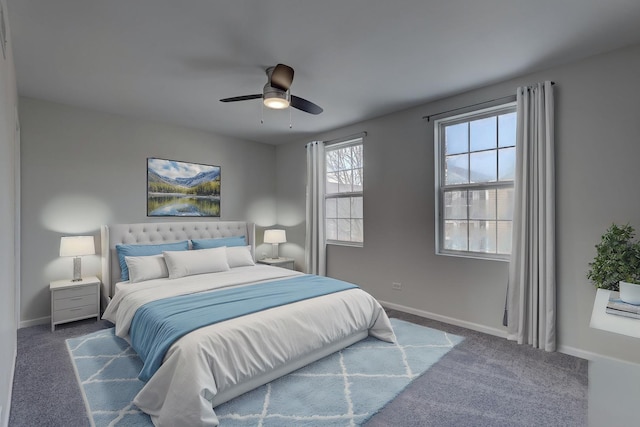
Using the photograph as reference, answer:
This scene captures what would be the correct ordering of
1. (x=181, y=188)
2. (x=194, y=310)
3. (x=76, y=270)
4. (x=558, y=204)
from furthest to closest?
(x=181, y=188) → (x=76, y=270) → (x=558, y=204) → (x=194, y=310)

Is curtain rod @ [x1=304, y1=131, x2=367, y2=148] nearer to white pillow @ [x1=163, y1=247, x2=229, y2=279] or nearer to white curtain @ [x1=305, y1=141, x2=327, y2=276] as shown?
white curtain @ [x1=305, y1=141, x2=327, y2=276]

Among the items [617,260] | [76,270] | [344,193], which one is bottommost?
[76,270]

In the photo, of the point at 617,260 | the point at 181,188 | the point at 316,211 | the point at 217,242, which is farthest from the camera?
the point at 316,211

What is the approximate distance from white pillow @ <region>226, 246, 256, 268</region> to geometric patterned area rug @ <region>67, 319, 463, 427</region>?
151 centimetres

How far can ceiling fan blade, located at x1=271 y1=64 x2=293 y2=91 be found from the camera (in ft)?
8.58

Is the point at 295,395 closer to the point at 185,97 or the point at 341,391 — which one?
the point at 341,391

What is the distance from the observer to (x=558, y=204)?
2859 millimetres

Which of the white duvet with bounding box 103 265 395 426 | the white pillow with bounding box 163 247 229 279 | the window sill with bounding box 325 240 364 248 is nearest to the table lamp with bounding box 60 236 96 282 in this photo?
the white duvet with bounding box 103 265 395 426

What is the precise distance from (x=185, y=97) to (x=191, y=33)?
53.1 inches

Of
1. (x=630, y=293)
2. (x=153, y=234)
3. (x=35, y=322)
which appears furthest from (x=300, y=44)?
(x=35, y=322)

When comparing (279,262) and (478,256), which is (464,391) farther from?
(279,262)

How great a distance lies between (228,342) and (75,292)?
255 cm

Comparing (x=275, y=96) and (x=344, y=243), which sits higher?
(x=275, y=96)

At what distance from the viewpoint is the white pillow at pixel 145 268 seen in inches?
138
